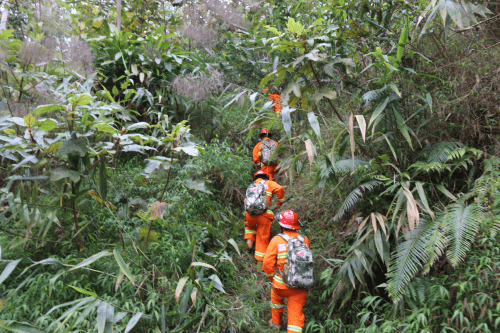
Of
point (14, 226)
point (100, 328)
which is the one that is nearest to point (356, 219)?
point (100, 328)

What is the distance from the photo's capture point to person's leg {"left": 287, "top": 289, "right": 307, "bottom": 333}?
3044mm

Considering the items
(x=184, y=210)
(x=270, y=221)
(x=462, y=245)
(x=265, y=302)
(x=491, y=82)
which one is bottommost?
(x=265, y=302)

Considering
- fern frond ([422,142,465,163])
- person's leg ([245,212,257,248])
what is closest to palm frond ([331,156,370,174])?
fern frond ([422,142,465,163])

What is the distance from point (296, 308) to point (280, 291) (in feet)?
0.75

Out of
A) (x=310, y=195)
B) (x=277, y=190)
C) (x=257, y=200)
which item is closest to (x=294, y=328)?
(x=257, y=200)

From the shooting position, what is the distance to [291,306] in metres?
3.14

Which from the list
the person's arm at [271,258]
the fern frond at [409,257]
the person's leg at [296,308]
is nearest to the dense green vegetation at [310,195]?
the fern frond at [409,257]

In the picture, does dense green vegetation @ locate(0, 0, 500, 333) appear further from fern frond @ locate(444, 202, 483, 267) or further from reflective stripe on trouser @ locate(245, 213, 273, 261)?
reflective stripe on trouser @ locate(245, 213, 273, 261)

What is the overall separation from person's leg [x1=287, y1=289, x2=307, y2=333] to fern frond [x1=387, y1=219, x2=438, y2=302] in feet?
3.32

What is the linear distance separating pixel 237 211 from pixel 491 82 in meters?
3.75

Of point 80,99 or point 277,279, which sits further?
point 277,279

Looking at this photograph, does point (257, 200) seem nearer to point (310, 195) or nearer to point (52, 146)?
point (310, 195)

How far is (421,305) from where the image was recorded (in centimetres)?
243

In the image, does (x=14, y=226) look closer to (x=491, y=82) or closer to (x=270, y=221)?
(x=270, y=221)
